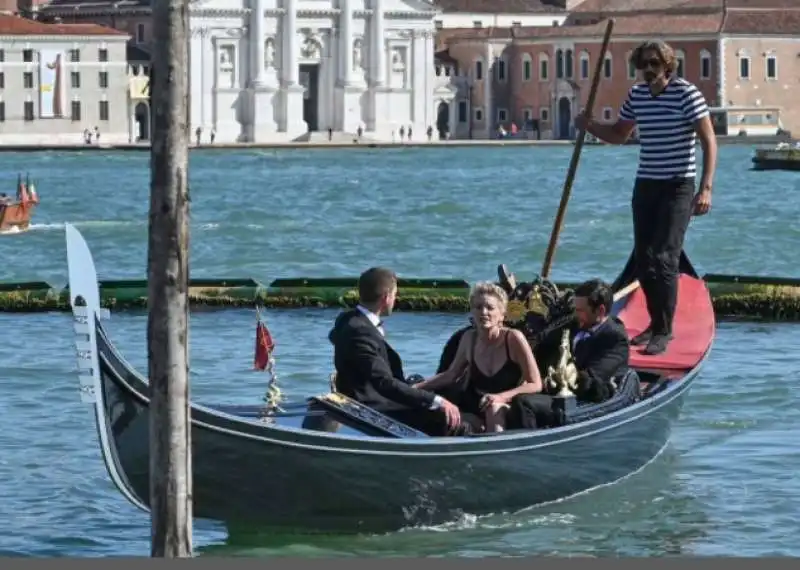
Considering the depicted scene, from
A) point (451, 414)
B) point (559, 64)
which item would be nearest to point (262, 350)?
point (451, 414)

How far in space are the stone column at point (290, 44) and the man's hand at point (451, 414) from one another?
49925mm

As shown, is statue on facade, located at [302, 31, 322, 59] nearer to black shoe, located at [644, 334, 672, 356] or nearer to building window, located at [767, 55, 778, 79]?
building window, located at [767, 55, 778, 79]

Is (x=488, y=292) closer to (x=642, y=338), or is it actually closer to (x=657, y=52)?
(x=657, y=52)

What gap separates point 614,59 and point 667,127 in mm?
51355

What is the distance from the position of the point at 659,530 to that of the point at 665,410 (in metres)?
0.39

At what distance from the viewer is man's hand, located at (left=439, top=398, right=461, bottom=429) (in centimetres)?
528

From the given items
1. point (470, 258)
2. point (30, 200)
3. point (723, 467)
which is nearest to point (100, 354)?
point (723, 467)

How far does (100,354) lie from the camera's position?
15.3ft

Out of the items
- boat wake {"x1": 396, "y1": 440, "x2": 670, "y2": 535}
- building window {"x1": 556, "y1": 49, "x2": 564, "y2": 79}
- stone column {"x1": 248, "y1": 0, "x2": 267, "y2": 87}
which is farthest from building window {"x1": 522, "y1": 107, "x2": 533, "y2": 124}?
boat wake {"x1": 396, "y1": 440, "x2": 670, "y2": 535}

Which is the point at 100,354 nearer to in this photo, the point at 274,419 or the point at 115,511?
the point at 274,419

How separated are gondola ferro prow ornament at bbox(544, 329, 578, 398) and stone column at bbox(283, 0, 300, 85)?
49.6 metres

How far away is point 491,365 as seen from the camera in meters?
5.45

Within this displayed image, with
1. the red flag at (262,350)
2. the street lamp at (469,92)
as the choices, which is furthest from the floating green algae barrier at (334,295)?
the street lamp at (469,92)

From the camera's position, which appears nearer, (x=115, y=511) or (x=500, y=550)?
(x=500, y=550)
